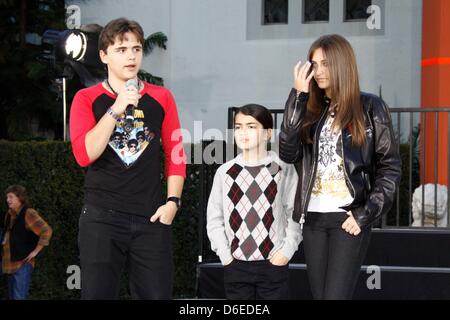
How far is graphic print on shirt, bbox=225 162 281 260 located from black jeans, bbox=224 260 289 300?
0.15 feet

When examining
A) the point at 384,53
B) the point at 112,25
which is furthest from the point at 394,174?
the point at 384,53

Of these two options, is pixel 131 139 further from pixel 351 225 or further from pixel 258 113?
pixel 351 225

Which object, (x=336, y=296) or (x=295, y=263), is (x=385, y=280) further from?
(x=336, y=296)

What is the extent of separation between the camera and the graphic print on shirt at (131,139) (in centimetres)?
429

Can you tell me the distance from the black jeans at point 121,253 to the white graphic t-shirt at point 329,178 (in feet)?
2.31

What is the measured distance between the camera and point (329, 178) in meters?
4.41

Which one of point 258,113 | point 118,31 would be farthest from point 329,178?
point 118,31

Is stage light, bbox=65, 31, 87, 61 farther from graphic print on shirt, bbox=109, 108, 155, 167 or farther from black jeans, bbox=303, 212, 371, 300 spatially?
black jeans, bbox=303, 212, 371, 300

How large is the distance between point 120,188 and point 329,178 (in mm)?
948

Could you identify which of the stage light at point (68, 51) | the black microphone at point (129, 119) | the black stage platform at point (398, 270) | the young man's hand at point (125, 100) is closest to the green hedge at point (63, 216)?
the stage light at point (68, 51)

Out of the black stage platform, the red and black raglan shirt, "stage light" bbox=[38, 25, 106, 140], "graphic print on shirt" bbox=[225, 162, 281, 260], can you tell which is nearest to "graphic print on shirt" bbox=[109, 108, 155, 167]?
the red and black raglan shirt

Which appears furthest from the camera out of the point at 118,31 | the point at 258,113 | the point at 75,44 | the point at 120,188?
the point at 75,44

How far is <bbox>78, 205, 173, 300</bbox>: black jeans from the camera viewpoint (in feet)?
13.9

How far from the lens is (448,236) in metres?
8.21
